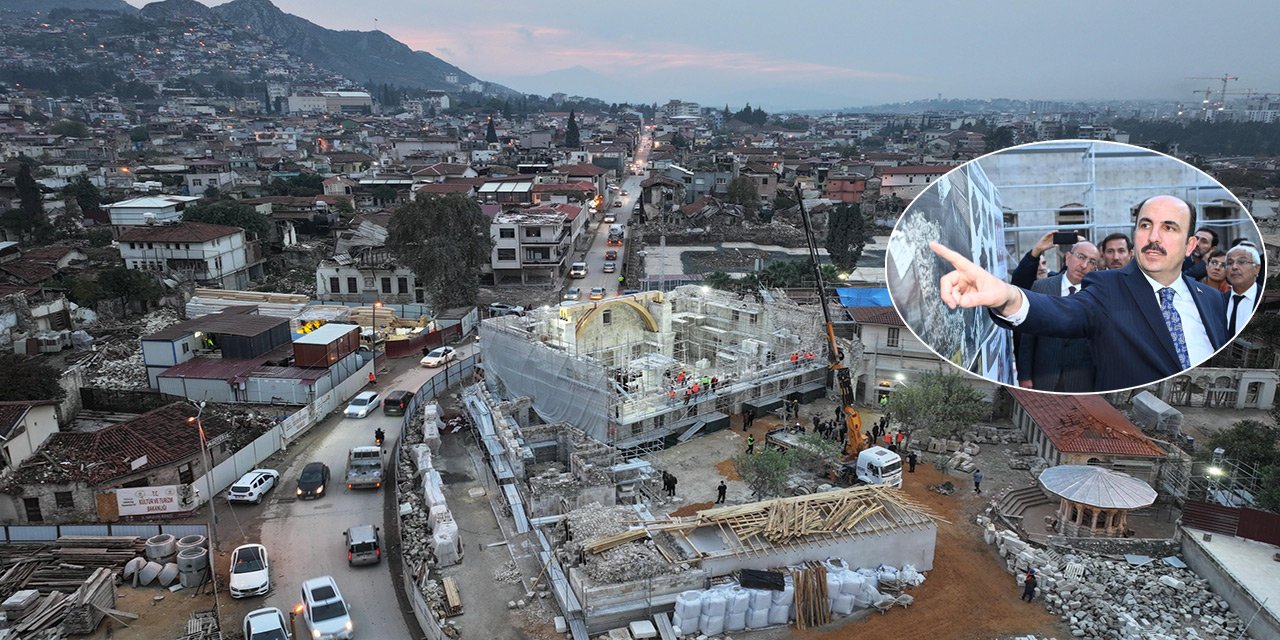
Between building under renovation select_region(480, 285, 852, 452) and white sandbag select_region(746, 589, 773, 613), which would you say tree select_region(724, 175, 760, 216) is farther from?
white sandbag select_region(746, 589, 773, 613)

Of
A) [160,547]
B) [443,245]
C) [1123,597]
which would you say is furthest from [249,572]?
[443,245]

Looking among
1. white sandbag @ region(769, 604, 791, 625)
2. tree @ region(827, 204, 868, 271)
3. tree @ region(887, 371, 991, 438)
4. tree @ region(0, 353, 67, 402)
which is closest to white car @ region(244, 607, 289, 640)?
white sandbag @ region(769, 604, 791, 625)

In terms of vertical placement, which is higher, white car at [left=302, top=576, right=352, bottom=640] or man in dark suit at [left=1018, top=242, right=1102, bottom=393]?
man in dark suit at [left=1018, top=242, right=1102, bottom=393]

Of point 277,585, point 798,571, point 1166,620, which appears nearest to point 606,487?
point 798,571

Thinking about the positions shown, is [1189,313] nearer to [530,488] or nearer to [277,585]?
[530,488]

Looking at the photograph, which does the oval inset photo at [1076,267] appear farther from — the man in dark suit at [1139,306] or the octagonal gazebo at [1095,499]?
the octagonal gazebo at [1095,499]

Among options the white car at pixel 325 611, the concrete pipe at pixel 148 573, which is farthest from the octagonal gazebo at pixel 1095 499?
the concrete pipe at pixel 148 573
